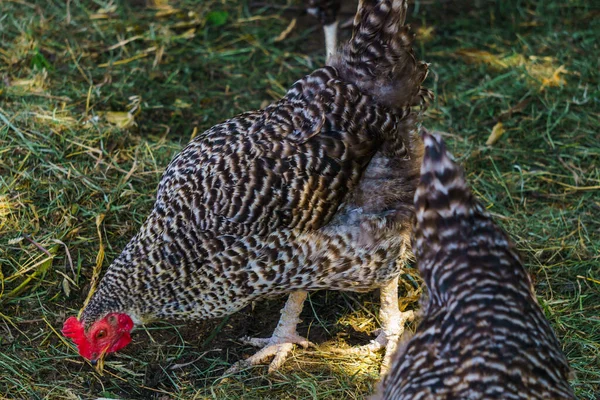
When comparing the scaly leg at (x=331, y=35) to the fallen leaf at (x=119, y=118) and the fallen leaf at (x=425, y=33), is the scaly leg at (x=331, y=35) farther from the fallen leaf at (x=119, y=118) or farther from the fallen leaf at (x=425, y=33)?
the fallen leaf at (x=119, y=118)

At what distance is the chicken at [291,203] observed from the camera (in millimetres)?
3922

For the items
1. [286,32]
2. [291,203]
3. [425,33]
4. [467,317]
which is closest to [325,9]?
[286,32]

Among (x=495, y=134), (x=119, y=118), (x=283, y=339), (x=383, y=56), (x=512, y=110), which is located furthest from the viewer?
(x=512, y=110)

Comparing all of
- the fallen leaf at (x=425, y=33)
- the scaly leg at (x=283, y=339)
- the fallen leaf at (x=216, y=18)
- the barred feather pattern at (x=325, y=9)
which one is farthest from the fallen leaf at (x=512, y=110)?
the fallen leaf at (x=216, y=18)

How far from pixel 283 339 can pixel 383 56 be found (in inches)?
67.0

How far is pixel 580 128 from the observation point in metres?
5.84

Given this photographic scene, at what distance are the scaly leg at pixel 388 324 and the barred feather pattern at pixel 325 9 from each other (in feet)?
8.41

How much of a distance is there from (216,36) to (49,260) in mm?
3070

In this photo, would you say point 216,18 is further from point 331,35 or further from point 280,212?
point 280,212

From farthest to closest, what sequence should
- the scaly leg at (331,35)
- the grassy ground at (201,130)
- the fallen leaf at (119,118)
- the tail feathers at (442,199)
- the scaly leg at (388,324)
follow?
the scaly leg at (331,35)
the fallen leaf at (119,118)
the scaly leg at (388,324)
the grassy ground at (201,130)
the tail feathers at (442,199)

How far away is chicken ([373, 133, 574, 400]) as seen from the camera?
9.30 ft

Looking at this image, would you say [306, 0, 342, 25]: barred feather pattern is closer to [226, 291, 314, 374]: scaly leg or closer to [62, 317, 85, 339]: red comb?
[226, 291, 314, 374]: scaly leg

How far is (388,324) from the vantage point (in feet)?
14.7

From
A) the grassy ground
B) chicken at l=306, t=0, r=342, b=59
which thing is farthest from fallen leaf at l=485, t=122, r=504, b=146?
chicken at l=306, t=0, r=342, b=59
